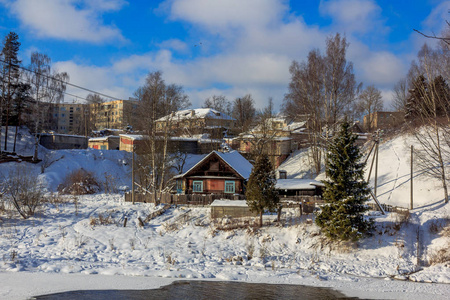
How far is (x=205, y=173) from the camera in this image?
1283 inches

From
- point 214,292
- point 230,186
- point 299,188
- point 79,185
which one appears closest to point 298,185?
point 299,188

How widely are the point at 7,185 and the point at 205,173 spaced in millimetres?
16056

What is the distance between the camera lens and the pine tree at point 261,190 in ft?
74.1

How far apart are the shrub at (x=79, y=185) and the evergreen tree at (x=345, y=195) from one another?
2442cm

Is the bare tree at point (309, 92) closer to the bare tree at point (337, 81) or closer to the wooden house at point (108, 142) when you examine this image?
the bare tree at point (337, 81)

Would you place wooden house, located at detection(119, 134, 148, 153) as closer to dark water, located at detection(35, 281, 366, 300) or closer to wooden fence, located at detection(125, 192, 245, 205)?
wooden fence, located at detection(125, 192, 245, 205)

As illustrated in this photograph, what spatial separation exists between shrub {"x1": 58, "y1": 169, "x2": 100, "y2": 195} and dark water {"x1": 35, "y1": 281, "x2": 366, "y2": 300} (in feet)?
73.3

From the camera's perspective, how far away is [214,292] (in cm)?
1348

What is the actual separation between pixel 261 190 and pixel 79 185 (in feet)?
68.3

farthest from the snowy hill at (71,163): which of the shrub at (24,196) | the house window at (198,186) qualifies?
the house window at (198,186)

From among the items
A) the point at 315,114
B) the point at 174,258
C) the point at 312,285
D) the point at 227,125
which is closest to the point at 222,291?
the point at 312,285

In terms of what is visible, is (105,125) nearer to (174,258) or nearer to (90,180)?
(90,180)

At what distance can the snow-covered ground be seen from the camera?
1469 centimetres

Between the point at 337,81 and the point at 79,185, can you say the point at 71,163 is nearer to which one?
the point at 79,185
